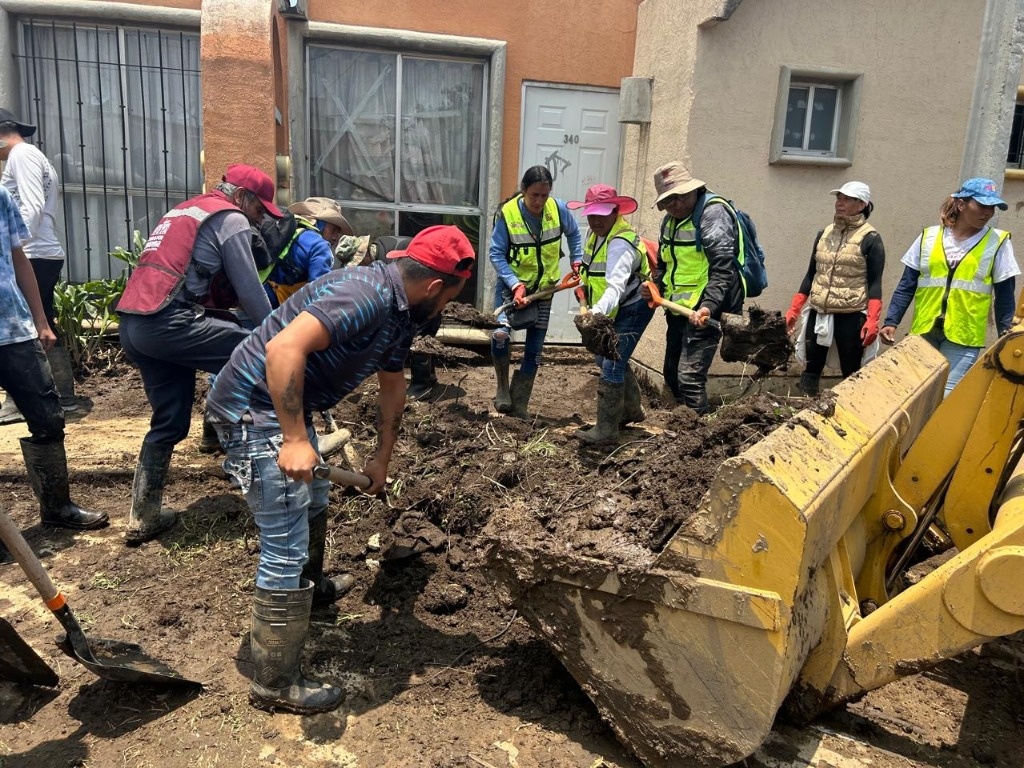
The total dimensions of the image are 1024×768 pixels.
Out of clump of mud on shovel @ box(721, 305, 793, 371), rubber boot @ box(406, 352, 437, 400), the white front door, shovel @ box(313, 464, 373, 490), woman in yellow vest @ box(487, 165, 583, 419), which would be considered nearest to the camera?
shovel @ box(313, 464, 373, 490)

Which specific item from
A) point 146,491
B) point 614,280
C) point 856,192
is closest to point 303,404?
point 146,491

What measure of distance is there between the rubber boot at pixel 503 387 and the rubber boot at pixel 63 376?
3.42 meters

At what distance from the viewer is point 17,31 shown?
282 inches

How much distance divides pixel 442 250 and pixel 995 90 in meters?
6.78

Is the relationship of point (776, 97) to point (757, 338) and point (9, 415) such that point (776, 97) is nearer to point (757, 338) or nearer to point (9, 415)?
point (757, 338)

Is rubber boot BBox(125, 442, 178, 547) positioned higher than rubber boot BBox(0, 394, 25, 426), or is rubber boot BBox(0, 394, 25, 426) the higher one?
rubber boot BBox(125, 442, 178, 547)

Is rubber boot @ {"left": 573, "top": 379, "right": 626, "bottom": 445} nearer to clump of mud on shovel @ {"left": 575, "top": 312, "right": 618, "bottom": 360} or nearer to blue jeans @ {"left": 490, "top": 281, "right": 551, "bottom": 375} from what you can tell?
clump of mud on shovel @ {"left": 575, "top": 312, "right": 618, "bottom": 360}

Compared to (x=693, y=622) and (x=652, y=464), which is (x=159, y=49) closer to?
(x=652, y=464)

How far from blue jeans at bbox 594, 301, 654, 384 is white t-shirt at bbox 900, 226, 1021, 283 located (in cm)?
179

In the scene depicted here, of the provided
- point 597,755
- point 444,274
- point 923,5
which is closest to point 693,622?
point 597,755

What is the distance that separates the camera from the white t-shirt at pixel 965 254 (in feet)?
15.6

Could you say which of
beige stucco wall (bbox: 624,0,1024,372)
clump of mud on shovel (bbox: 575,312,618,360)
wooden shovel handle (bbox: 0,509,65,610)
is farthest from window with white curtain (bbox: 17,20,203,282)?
wooden shovel handle (bbox: 0,509,65,610)

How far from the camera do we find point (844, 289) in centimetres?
555

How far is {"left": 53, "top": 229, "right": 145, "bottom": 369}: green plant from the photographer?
666cm
